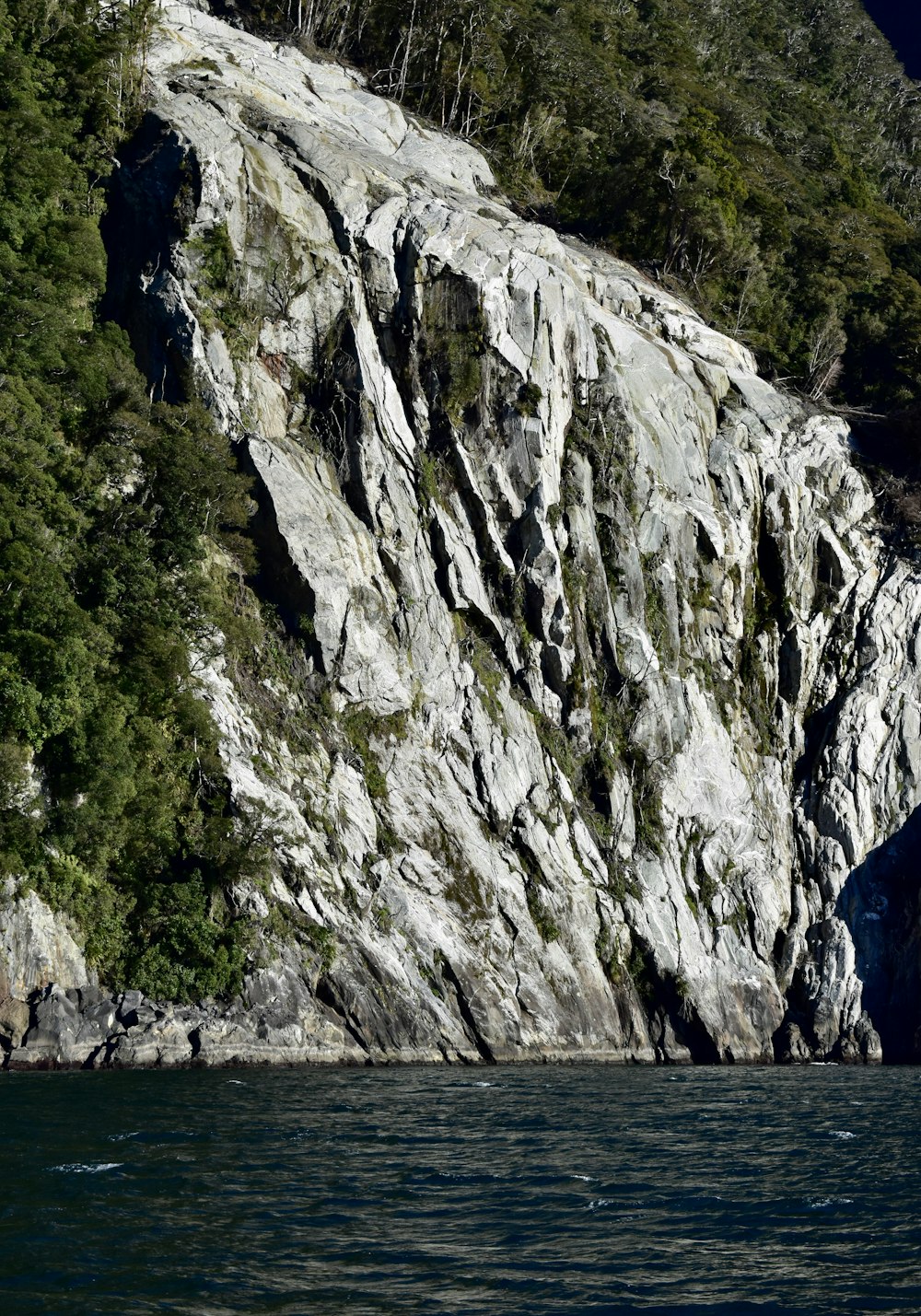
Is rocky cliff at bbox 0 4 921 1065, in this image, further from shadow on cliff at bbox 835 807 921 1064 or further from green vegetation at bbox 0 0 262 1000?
green vegetation at bbox 0 0 262 1000

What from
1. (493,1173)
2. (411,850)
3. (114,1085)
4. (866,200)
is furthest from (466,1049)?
(866,200)

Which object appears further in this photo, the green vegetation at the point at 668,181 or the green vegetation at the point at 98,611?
the green vegetation at the point at 668,181

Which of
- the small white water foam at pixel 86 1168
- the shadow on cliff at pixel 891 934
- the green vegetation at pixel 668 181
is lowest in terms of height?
A: the shadow on cliff at pixel 891 934

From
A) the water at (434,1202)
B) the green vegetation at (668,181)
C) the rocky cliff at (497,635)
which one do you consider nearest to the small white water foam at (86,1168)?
the water at (434,1202)

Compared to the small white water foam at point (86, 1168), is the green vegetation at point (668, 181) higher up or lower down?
higher up

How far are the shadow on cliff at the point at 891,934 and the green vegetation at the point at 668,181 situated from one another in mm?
29682

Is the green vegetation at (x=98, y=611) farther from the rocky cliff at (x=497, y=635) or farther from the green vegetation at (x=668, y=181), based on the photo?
the green vegetation at (x=668, y=181)

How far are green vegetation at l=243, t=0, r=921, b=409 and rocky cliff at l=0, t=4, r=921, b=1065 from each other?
8.97 metres

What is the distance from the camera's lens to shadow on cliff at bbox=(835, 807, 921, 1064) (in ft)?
183

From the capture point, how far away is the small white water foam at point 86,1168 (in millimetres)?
18972

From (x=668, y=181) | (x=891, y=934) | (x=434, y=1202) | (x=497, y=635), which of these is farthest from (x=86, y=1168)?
(x=668, y=181)

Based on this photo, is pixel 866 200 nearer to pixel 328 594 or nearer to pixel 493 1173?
pixel 328 594

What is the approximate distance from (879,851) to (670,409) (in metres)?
24.7

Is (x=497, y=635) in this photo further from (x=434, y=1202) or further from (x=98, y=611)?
(x=434, y=1202)
